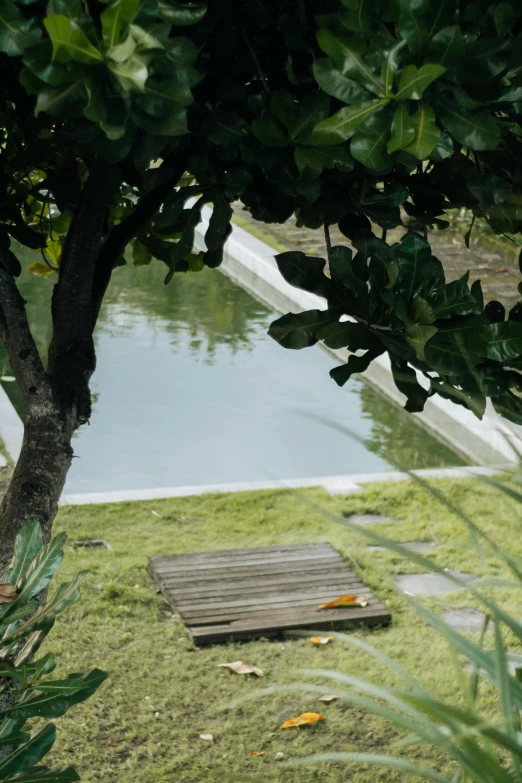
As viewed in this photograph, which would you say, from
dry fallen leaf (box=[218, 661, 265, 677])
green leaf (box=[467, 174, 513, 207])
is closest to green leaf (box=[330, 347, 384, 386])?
green leaf (box=[467, 174, 513, 207])

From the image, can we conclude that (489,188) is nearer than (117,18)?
No

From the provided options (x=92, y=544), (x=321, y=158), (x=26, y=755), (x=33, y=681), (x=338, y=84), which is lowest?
(x=92, y=544)

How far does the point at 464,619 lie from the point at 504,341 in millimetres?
2948

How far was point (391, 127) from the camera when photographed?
1.43 m

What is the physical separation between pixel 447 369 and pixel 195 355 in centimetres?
711

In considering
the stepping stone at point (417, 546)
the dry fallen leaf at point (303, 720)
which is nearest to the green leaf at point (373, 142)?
the dry fallen leaf at point (303, 720)

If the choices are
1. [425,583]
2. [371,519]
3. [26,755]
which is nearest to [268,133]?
[26,755]

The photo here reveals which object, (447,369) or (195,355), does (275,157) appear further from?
(195,355)

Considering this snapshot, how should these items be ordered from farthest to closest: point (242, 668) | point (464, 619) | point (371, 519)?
point (371, 519) < point (464, 619) < point (242, 668)

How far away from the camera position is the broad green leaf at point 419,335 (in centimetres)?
167

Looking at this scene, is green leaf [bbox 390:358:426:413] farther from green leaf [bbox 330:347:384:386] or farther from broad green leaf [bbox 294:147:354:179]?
broad green leaf [bbox 294:147:354:179]

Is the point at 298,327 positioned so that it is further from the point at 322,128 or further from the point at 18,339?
the point at 18,339

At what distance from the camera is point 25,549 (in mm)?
1819

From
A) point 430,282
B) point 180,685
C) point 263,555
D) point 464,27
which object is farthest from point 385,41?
point 263,555
